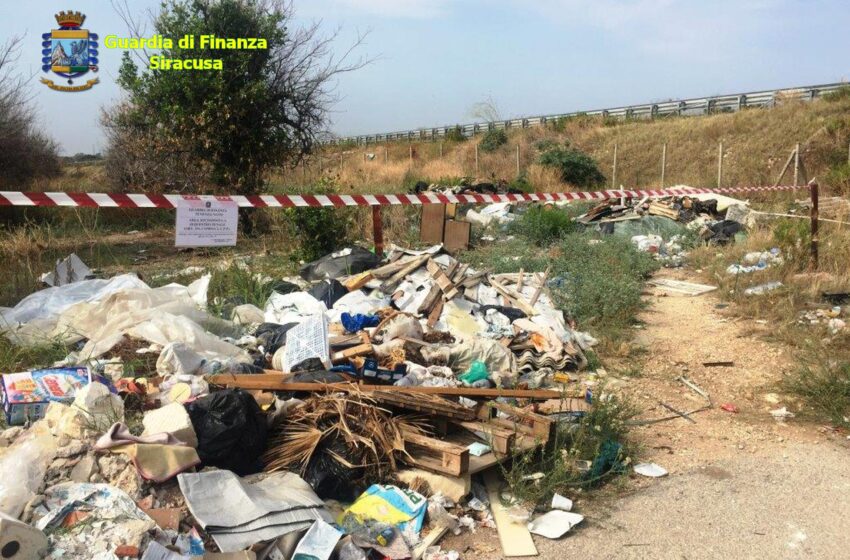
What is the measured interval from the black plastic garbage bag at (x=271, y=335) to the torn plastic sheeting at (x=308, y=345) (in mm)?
573

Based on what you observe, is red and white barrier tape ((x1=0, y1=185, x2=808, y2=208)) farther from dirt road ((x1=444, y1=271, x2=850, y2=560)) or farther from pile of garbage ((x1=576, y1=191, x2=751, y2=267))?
dirt road ((x1=444, y1=271, x2=850, y2=560))

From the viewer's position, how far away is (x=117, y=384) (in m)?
4.30

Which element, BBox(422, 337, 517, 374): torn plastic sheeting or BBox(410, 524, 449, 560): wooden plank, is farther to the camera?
BBox(422, 337, 517, 374): torn plastic sheeting

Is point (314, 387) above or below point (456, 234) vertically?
below

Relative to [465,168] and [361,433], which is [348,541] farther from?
[465,168]

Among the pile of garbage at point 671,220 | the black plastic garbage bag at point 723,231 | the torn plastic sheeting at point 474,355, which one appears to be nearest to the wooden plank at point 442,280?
the torn plastic sheeting at point 474,355

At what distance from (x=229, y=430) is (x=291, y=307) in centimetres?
334

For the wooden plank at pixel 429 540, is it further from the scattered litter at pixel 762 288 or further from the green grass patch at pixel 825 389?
the scattered litter at pixel 762 288

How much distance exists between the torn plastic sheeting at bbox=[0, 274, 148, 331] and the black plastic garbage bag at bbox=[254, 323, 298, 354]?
1.36m

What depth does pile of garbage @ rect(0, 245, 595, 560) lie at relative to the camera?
10.1 feet

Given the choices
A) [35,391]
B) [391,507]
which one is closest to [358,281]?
[35,391]

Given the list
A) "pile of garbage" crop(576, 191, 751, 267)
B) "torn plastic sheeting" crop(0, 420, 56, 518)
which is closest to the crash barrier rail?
"pile of garbage" crop(576, 191, 751, 267)

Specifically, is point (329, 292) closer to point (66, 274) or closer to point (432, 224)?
point (66, 274)

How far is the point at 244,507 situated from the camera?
10.6 feet
